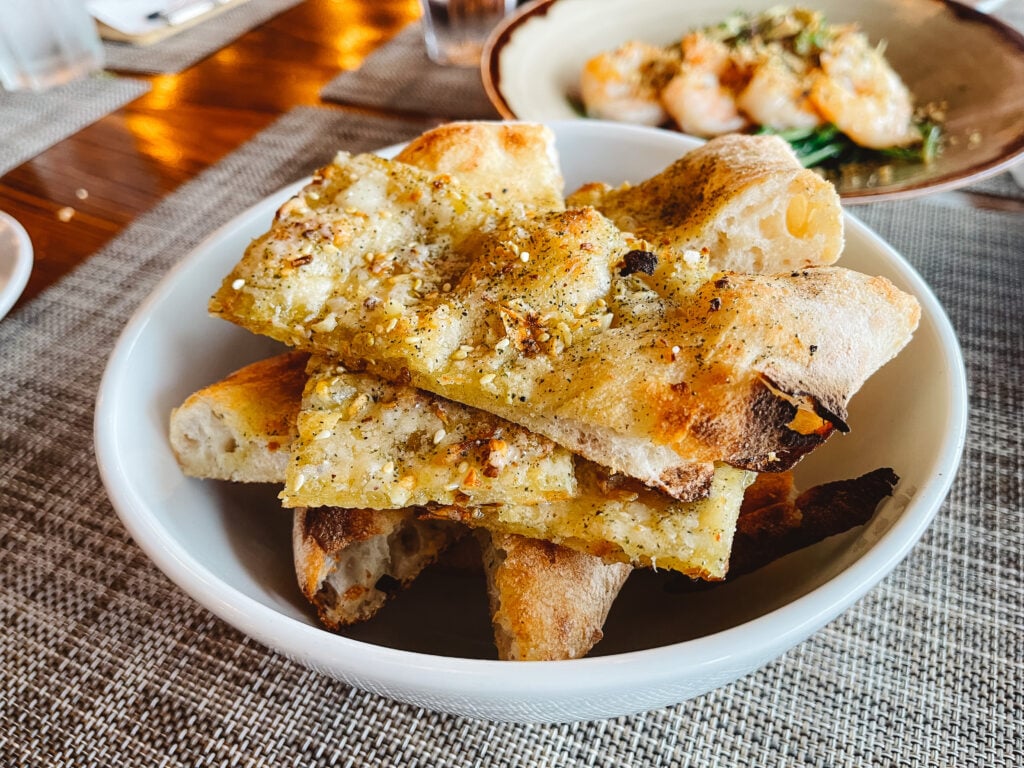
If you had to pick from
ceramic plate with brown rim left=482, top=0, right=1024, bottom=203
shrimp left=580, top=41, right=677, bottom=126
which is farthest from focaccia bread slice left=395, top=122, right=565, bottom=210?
shrimp left=580, top=41, right=677, bottom=126

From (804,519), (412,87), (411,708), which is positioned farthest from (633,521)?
(412,87)

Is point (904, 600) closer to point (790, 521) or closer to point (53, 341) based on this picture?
point (790, 521)

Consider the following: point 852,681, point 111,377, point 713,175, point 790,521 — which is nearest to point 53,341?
point 111,377

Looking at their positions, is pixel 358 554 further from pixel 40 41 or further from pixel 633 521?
pixel 40 41

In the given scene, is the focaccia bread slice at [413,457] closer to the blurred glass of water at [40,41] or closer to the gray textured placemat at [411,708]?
the gray textured placemat at [411,708]

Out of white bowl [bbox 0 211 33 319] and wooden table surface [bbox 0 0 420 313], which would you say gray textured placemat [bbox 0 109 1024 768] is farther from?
wooden table surface [bbox 0 0 420 313]

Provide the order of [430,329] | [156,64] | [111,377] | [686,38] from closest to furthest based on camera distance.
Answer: [430,329] < [111,377] < [686,38] < [156,64]
